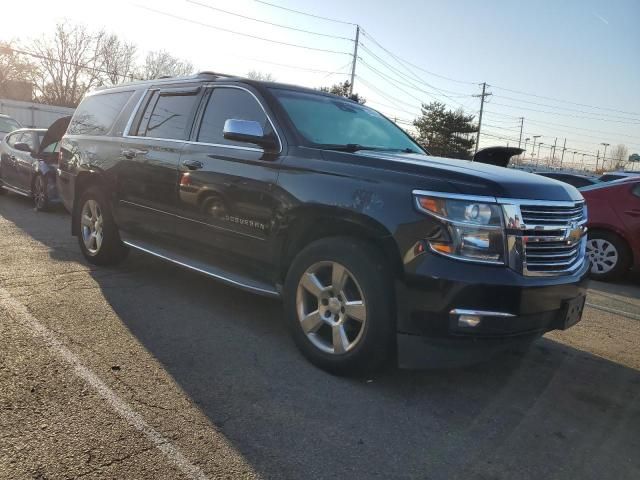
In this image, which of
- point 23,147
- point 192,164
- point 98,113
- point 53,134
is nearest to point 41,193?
point 53,134

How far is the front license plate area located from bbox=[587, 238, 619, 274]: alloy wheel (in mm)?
4634

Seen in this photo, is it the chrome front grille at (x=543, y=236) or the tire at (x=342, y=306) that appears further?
the tire at (x=342, y=306)

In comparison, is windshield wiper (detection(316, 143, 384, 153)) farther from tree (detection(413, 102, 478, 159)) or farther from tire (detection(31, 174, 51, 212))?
tree (detection(413, 102, 478, 159))

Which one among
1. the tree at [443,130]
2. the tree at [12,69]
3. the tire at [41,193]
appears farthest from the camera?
the tree at [12,69]

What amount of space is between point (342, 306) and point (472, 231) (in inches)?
39.1

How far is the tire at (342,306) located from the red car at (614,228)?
5.67 m

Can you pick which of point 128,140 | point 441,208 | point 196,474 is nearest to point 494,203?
point 441,208

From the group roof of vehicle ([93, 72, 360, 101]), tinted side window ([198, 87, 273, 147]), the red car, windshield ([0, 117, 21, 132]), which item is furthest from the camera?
windshield ([0, 117, 21, 132])

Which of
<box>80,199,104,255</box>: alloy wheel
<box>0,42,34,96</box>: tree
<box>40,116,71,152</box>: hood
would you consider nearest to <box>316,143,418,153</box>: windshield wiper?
<box>80,199,104,255</box>: alloy wheel

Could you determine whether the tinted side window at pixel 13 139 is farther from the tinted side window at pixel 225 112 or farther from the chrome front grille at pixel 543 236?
the chrome front grille at pixel 543 236

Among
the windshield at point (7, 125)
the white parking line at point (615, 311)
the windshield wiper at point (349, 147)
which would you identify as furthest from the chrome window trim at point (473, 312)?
the windshield at point (7, 125)

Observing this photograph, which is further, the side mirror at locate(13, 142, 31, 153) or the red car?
the side mirror at locate(13, 142, 31, 153)

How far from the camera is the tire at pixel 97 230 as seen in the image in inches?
233

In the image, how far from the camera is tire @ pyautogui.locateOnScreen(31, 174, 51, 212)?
9727mm
